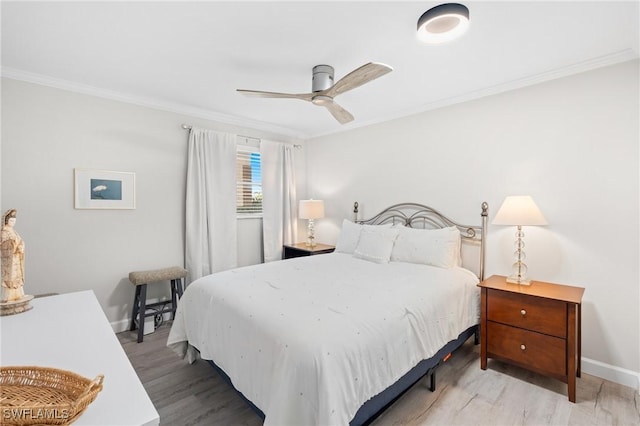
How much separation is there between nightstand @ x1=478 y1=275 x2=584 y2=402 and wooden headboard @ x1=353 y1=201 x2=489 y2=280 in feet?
1.83

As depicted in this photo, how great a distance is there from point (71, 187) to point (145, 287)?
4.01 ft

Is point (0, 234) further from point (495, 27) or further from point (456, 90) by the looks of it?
point (456, 90)

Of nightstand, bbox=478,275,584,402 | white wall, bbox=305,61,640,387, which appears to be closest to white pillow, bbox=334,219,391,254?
white wall, bbox=305,61,640,387

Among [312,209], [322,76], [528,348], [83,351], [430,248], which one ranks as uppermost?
[322,76]

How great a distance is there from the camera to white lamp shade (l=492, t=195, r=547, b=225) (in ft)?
7.93

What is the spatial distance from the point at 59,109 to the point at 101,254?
4.82 feet

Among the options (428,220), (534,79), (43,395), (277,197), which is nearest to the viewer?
(43,395)

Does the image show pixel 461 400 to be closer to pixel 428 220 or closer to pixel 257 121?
pixel 428 220

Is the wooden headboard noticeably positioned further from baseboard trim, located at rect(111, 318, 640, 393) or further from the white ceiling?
the white ceiling

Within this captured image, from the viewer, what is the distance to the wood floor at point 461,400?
1.91m

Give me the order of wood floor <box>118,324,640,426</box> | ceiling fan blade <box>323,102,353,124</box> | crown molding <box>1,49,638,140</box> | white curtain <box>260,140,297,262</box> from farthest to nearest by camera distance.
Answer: white curtain <box>260,140,297,262</box>
ceiling fan blade <box>323,102,353,124</box>
crown molding <box>1,49,638,140</box>
wood floor <box>118,324,640,426</box>

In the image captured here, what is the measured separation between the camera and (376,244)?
323 cm

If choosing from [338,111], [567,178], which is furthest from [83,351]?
[567,178]

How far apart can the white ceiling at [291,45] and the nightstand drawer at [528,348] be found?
2.16 m
